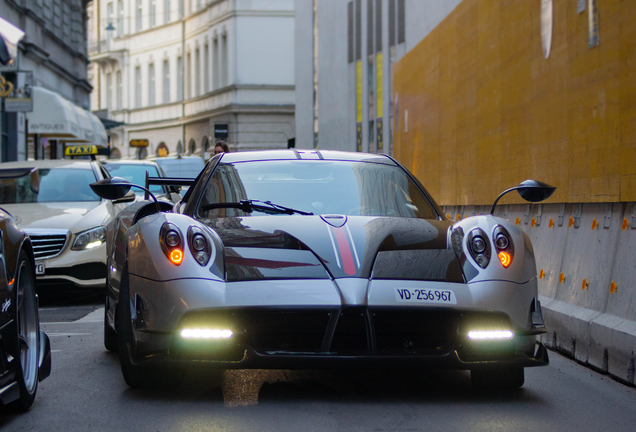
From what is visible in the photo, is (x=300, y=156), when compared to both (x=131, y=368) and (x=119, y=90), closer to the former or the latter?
(x=131, y=368)

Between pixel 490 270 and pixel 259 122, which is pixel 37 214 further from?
pixel 259 122

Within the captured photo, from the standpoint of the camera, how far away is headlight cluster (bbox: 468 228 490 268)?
14.8 feet

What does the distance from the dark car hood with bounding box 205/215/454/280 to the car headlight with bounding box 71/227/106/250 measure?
14.8 ft

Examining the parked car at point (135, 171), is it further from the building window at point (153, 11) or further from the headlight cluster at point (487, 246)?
the building window at point (153, 11)

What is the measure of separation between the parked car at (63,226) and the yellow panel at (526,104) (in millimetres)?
4038

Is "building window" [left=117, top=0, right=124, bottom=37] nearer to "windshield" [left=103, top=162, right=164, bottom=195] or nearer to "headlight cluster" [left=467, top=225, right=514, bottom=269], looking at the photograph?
"windshield" [left=103, top=162, right=164, bottom=195]

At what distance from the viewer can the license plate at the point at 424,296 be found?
416 centimetres

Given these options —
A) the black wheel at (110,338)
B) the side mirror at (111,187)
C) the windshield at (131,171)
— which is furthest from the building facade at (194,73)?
the side mirror at (111,187)

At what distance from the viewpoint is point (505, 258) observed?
4547 mm

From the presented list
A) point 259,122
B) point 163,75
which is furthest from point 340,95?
point 163,75

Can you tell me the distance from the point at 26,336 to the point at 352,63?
34.0 metres

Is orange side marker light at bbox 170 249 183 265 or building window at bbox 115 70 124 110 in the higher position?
building window at bbox 115 70 124 110

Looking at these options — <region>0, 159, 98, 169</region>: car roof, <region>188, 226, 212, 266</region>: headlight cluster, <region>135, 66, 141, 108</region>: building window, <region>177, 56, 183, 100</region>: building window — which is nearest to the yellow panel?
<region>188, 226, 212, 266</region>: headlight cluster

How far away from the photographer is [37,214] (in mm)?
9352
